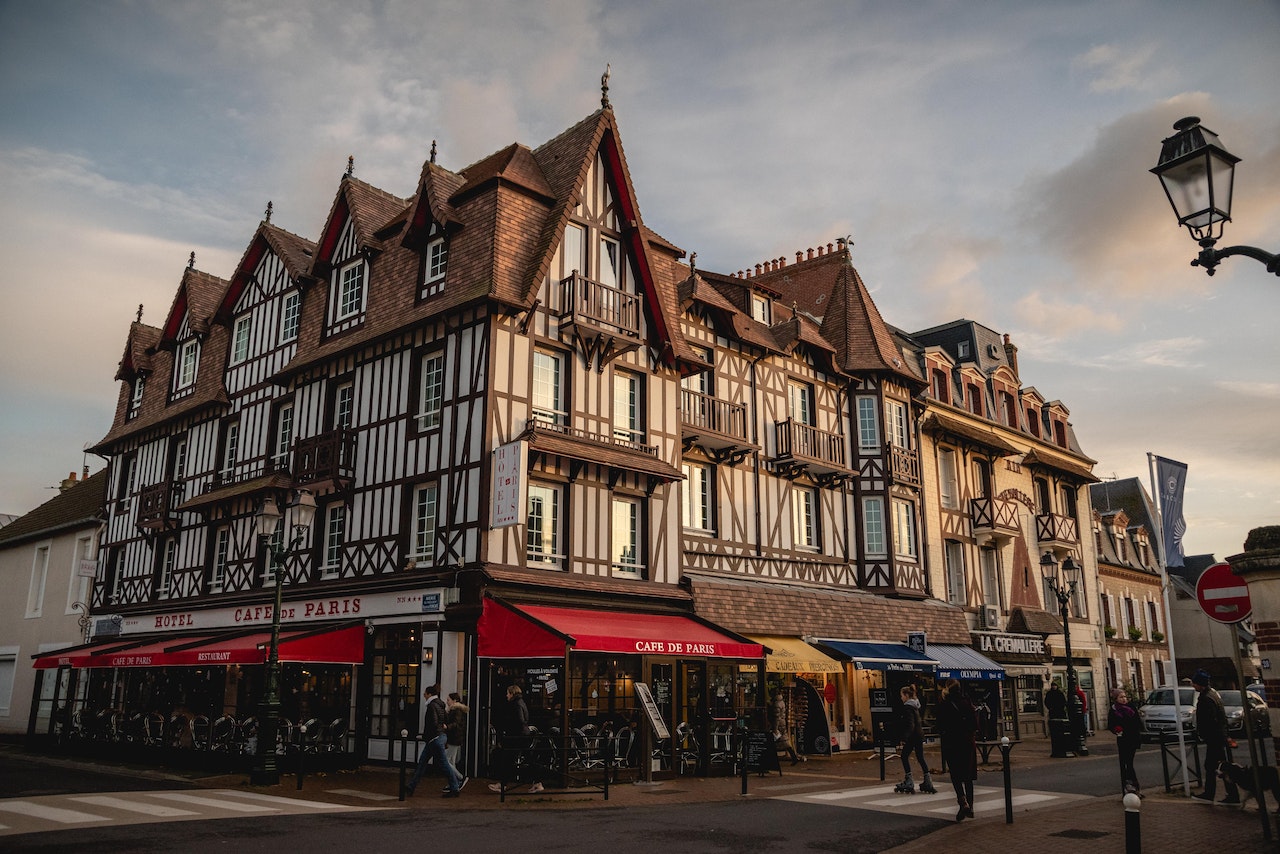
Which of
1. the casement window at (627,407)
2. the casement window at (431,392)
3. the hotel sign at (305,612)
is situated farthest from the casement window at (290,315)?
the casement window at (627,407)

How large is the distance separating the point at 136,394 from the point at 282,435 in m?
10.6

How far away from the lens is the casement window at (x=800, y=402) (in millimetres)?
26266

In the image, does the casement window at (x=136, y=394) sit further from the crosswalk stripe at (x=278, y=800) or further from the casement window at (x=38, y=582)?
the crosswalk stripe at (x=278, y=800)

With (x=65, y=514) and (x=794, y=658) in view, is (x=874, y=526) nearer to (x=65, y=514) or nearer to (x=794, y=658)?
(x=794, y=658)

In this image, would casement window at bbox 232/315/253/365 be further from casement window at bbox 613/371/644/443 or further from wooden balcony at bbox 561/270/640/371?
casement window at bbox 613/371/644/443

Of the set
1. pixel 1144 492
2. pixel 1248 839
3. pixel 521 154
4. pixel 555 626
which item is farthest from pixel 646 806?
pixel 1144 492

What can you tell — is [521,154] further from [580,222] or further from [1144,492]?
[1144,492]

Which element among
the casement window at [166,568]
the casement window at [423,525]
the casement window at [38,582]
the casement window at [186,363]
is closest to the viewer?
the casement window at [423,525]

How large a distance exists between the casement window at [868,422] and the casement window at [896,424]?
1.02 ft

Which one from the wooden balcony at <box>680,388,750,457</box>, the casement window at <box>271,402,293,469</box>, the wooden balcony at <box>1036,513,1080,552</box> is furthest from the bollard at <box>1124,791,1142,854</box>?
the wooden balcony at <box>1036,513,1080,552</box>

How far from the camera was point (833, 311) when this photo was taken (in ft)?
95.8

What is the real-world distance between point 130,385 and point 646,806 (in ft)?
84.3

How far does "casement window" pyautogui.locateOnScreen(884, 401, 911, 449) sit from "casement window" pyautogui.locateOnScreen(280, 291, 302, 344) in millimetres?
16461

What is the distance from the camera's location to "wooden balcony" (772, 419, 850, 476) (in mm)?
24875
